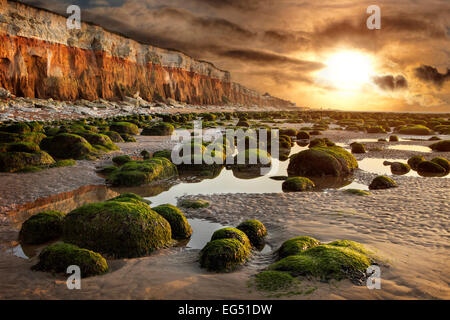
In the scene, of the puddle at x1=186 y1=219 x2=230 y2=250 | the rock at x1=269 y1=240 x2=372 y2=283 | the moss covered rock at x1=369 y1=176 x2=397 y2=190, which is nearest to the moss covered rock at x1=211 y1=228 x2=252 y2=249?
the puddle at x1=186 y1=219 x2=230 y2=250

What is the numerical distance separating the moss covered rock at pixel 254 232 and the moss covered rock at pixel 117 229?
175 cm

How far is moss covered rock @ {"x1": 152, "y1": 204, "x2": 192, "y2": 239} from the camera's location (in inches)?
281

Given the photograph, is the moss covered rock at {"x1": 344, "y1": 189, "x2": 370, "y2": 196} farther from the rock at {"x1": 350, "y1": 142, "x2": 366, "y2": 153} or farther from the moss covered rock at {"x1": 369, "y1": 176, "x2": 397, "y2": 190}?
the rock at {"x1": 350, "y1": 142, "x2": 366, "y2": 153}

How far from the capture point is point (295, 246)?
5953mm

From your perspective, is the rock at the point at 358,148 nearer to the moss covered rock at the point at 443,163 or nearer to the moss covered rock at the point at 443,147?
the moss covered rock at the point at 443,147

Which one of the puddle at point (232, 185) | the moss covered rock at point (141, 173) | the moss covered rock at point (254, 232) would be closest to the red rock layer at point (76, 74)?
the moss covered rock at point (141, 173)

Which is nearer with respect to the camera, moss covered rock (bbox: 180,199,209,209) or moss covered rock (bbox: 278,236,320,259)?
moss covered rock (bbox: 278,236,320,259)

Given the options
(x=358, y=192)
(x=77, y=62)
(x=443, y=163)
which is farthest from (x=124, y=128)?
(x=77, y=62)

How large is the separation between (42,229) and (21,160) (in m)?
8.47

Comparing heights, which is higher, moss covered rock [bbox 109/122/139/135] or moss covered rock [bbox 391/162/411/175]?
moss covered rock [bbox 109/122/139/135]

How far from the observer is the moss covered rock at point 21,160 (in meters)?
12.8

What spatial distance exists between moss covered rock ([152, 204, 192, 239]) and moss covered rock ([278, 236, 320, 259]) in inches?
91.2

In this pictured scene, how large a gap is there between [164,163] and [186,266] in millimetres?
8575

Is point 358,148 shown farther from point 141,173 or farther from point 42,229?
point 42,229
